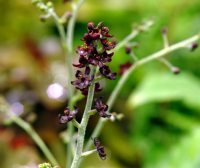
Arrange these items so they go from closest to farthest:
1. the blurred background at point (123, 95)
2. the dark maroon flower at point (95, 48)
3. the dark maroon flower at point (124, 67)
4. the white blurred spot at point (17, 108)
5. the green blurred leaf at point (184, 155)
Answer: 1. the dark maroon flower at point (95, 48)
2. the dark maroon flower at point (124, 67)
3. the green blurred leaf at point (184, 155)
4. the blurred background at point (123, 95)
5. the white blurred spot at point (17, 108)

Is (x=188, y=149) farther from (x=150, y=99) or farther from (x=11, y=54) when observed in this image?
(x=11, y=54)

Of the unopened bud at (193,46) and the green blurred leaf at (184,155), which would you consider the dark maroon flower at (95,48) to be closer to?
the unopened bud at (193,46)

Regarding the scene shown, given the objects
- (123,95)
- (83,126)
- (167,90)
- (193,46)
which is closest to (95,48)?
(83,126)

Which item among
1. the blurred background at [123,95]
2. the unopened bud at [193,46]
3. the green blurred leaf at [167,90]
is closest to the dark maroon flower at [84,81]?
the unopened bud at [193,46]

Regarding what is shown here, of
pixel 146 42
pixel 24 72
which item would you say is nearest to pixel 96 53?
pixel 24 72

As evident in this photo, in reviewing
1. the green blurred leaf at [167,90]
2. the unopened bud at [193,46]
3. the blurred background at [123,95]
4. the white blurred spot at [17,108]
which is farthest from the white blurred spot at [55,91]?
the unopened bud at [193,46]

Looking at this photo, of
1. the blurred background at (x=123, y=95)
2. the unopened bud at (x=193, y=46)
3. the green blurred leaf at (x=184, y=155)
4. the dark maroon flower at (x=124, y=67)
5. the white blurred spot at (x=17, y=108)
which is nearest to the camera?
the unopened bud at (x=193, y=46)

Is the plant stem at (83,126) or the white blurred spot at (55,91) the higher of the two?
the white blurred spot at (55,91)

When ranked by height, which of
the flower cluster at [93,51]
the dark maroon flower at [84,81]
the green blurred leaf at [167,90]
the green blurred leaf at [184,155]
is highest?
the green blurred leaf at [167,90]

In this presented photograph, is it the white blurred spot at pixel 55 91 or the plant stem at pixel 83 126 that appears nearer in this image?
the plant stem at pixel 83 126
